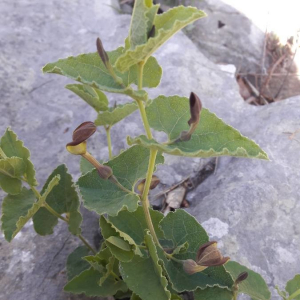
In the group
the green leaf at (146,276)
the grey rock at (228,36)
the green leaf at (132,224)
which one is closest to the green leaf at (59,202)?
the green leaf at (132,224)

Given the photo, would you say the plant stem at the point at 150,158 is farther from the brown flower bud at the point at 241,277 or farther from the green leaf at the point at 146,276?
the brown flower bud at the point at 241,277

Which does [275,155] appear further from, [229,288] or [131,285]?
[131,285]

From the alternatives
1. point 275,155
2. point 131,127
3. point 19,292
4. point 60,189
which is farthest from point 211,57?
point 19,292

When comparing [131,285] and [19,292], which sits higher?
[131,285]

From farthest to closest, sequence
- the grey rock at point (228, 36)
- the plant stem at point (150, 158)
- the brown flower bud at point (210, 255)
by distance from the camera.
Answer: the grey rock at point (228, 36) < the brown flower bud at point (210, 255) < the plant stem at point (150, 158)

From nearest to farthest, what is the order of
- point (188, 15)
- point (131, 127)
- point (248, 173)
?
point (188, 15)
point (248, 173)
point (131, 127)

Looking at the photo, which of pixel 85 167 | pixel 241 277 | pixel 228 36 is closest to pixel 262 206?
pixel 241 277
